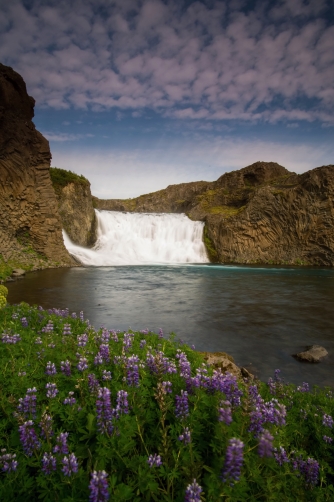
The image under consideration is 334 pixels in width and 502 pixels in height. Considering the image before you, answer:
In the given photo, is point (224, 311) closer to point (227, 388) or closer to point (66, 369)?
point (66, 369)

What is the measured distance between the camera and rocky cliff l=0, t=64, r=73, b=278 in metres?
28.5

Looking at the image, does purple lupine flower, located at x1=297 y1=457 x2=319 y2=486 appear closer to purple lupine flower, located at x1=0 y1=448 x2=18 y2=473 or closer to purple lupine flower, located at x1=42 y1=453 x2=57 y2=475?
purple lupine flower, located at x1=42 y1=453 x2=57 y2=475

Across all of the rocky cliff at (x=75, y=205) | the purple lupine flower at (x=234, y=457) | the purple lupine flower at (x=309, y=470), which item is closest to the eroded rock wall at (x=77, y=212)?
the rocky cliff at (x=75, y=205)

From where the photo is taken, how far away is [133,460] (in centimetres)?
251

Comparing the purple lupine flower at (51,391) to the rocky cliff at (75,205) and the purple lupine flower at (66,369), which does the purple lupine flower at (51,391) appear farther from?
the rocky cliff at (75,205)

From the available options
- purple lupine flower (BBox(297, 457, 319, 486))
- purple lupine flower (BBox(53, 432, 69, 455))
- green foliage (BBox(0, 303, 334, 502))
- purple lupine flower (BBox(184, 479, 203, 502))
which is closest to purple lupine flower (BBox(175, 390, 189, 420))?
green foliage (BBox(0, 303, 334, 502))

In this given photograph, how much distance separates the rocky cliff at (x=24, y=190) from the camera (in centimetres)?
2855

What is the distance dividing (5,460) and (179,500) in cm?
159

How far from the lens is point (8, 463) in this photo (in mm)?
2426

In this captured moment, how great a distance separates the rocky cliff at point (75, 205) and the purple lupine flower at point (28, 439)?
4061cm

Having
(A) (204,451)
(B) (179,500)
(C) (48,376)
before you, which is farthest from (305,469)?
(C) (48,376)

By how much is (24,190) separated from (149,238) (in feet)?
77.6

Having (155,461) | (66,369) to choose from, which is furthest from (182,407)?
(66,369)

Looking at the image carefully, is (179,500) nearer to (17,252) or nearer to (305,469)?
(305,469)
